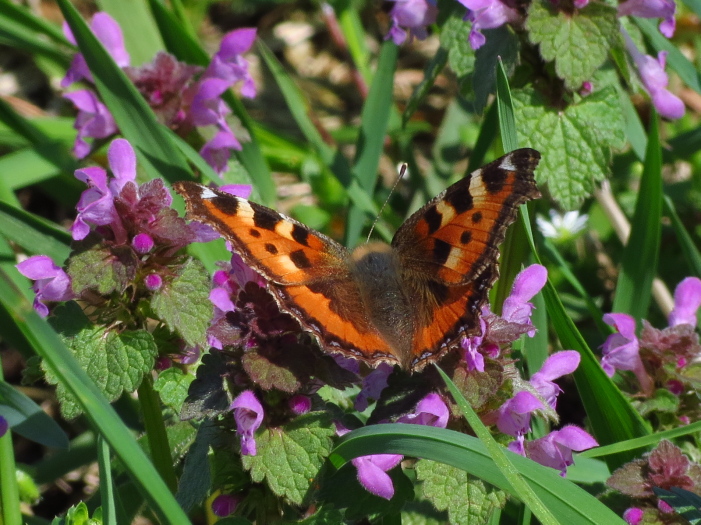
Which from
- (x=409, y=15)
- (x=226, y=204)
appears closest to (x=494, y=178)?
(x=226, y=204)

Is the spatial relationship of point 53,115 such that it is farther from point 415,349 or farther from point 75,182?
point 415,349

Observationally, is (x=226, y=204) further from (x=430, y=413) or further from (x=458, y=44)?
(x=458, y=44)

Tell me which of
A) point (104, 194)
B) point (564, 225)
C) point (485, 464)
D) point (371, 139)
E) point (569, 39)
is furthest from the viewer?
point (564, 225)

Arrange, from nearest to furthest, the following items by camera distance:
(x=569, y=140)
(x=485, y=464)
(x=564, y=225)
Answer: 1. (x=485, y=464)
2. (x=569, y=140)
3. (x=564, y=225)

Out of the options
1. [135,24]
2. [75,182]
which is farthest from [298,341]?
[135,24]

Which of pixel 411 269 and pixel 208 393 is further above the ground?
pixel 208 393

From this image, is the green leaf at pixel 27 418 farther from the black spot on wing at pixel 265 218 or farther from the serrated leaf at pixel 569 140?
the serrated leaf at pixel 569 140

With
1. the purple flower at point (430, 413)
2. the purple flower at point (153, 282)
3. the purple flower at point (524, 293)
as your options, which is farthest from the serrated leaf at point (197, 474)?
the purple flower at point (524, 293)
